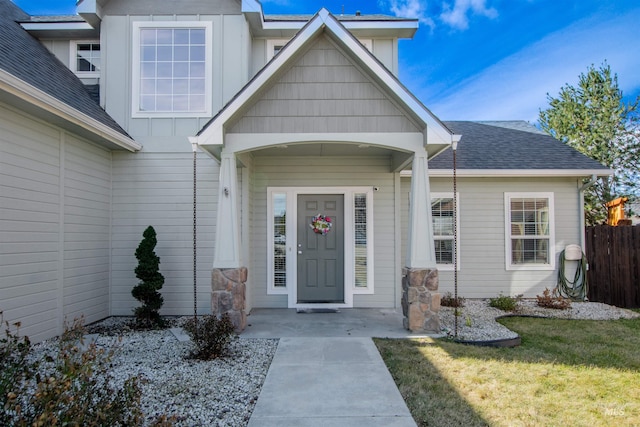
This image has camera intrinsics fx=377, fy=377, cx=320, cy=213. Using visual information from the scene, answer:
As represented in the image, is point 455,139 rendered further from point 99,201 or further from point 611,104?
point 611,104

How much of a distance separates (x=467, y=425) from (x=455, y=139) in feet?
11.5

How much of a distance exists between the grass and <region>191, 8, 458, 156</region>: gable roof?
274cm

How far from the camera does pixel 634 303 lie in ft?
25.3

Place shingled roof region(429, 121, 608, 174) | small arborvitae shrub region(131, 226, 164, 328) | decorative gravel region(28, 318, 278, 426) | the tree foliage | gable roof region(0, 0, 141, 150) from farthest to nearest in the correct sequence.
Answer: the tree foliage
shingled roof region(429, 121, 608, 174)
small arborvitae shrub region(131, 226, 164, 328)
gable roof region(0, 0, 141, 150)
decorative gravel region(28, 318, 278, 426)

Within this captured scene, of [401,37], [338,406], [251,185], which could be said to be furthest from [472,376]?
[401,37]

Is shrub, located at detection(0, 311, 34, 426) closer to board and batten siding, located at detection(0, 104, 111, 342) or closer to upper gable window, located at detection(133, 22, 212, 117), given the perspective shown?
board and batten siding, located at detection(0, 104, 111, 342)

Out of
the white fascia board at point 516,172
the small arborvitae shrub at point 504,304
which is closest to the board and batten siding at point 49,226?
the white fascia board at point 516,172

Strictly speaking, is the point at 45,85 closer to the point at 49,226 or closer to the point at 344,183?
the point at 49,226

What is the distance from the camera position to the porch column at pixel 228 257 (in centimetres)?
521

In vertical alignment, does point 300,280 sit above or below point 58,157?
below

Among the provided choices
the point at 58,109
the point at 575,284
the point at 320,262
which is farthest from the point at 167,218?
the point at 575,284

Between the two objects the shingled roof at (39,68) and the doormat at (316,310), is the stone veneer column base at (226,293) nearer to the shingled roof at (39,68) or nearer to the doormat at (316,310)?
the doormat at (316,310)

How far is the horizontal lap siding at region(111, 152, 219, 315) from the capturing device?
6523 mm

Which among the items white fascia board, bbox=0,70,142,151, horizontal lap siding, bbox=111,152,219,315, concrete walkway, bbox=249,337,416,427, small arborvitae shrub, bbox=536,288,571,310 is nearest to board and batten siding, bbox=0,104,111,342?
horizontal lap siding, bbox=111,152,219,315
